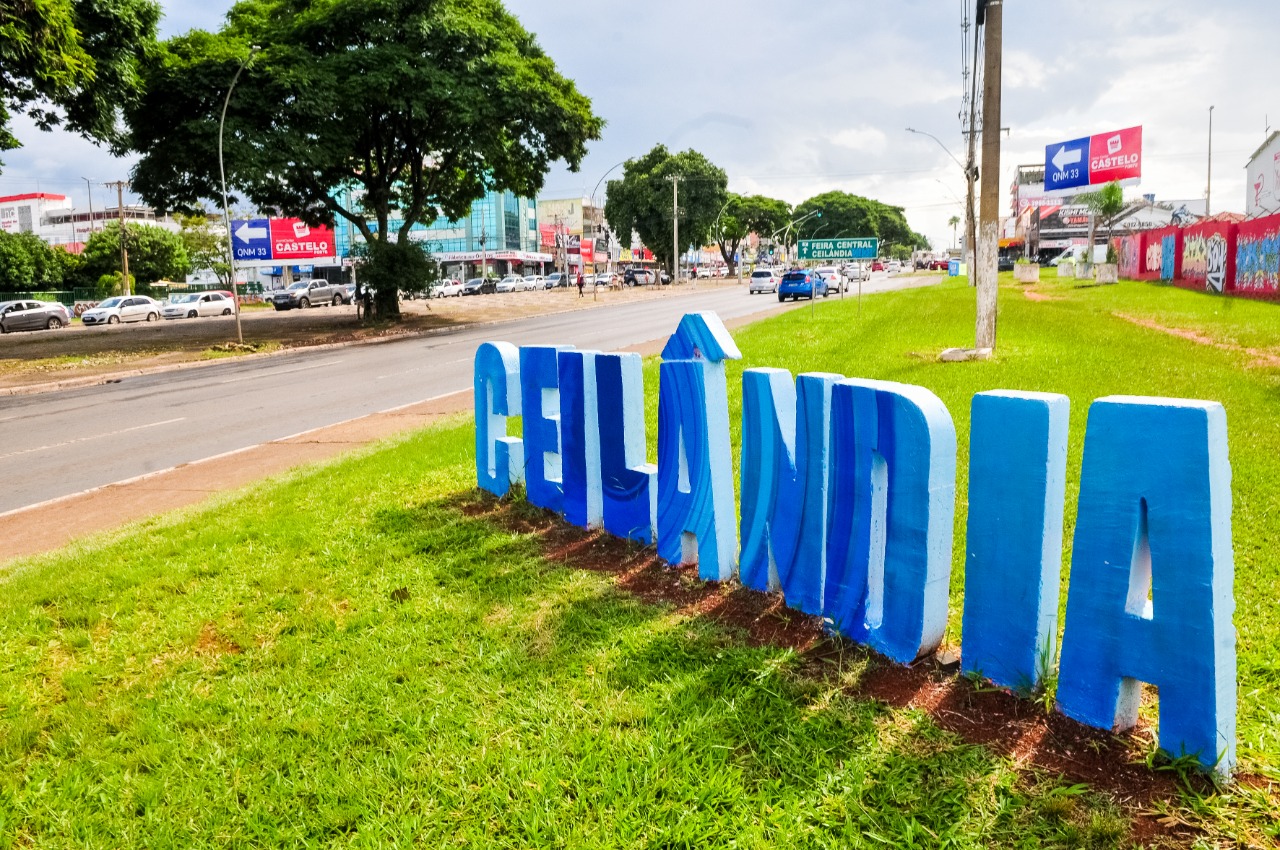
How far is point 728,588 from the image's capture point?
4273 millimetres

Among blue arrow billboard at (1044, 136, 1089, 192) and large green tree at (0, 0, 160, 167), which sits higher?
blue arrow billboard at (1044, 136, 1089, 192)

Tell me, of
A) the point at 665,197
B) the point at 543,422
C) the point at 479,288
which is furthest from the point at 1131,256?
the point at 543,422

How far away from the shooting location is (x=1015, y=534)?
9.83ft

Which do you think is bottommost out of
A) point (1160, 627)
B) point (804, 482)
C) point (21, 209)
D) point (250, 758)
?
point (250, 758)

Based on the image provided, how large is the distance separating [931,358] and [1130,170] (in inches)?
2216

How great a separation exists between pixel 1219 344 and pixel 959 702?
1396 cm

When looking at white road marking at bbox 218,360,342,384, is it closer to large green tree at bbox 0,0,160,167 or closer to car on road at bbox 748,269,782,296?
large green tree at bbox 0,0,160,167

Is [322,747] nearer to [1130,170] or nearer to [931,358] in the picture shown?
[931,358]

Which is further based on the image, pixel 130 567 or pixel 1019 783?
pixel 130 567

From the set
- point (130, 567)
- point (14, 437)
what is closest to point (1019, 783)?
point (130, 567)

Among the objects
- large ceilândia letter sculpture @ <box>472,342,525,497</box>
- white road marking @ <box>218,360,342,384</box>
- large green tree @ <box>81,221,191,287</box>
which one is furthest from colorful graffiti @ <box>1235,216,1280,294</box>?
large green tree @ <box>81,221,191,287</box>

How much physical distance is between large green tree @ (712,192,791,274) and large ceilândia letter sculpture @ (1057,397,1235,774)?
93.9 m

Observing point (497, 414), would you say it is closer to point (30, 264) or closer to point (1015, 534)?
point (1015, 534)

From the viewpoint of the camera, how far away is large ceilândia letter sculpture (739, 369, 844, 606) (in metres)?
3.69
